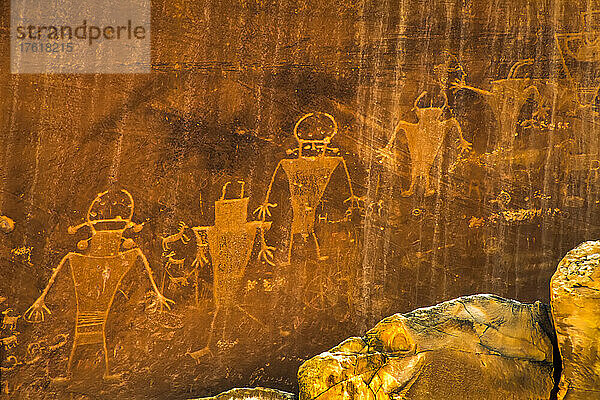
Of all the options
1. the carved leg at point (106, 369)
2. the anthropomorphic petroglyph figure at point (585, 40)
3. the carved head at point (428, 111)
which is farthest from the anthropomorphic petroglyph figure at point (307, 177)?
the anthropomorphic petroglyph figure at point (585, 40)

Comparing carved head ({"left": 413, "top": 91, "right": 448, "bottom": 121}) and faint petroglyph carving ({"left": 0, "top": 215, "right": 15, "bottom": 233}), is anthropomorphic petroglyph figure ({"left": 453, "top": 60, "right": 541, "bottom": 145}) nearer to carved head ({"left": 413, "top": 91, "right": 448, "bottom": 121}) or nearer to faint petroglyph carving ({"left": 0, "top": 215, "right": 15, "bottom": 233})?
carved head ({"left": 413, "top": 91, "right": 448, "bottom": 121})

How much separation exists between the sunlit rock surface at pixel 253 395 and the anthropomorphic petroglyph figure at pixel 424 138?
130 centimetres

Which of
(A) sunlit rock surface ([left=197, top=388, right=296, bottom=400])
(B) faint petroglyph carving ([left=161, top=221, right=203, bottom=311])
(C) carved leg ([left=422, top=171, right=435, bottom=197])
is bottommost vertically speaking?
(A) sunlit rock surface ([left=197, top=388, right=296, bottom=400])

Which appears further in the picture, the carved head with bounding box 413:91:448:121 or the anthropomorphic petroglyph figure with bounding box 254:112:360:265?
the carved head with bounding box 413:91:448:121

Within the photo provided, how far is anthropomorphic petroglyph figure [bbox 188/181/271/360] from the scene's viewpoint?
10.5ft

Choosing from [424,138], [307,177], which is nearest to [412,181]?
[424,138]

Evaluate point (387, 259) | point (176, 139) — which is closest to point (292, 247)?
point (387, 259)

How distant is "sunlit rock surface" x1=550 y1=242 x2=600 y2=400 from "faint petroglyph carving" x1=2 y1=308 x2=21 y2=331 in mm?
2400

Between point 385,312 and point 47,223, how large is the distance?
1883 mm

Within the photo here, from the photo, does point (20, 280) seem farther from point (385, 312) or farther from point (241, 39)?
point (385, 312)

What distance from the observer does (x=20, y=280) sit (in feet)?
9.46

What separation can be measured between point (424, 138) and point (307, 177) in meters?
0.76

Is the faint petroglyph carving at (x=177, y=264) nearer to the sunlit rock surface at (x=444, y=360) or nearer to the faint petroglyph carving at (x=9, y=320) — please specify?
the faint petroglyph carving at (x=9, y=320)

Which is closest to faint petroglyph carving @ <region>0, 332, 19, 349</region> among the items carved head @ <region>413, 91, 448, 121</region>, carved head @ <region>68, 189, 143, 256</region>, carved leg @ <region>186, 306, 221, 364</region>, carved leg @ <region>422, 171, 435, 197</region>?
carved head @ <region>68, 189, 143, 256</region>
